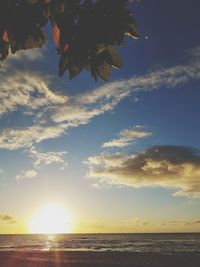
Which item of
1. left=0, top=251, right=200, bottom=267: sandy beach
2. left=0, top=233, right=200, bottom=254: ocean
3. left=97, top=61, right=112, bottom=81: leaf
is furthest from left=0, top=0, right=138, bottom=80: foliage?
left=0, top=233, right=200, bottom=254: ocean

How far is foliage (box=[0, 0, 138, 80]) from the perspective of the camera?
4.77 ft

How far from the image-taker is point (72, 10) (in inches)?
61.7

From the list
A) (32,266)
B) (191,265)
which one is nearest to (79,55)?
(32,266)

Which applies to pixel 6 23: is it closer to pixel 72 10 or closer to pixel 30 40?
pixel 30 40

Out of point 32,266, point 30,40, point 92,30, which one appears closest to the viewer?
point 92,30

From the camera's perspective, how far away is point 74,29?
1.50 metres

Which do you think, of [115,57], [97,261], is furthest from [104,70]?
[97,261]

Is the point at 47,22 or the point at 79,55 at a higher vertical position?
the point at 47,22

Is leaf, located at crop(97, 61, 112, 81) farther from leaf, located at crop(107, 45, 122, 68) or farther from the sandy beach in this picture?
the sandy beach

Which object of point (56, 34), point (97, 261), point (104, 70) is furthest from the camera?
point (97, 261)

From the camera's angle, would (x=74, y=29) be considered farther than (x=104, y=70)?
No

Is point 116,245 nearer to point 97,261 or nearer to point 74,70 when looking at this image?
point 97,261

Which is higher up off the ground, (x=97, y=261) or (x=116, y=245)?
(x=116, y=245)

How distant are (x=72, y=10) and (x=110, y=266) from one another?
29279mm
